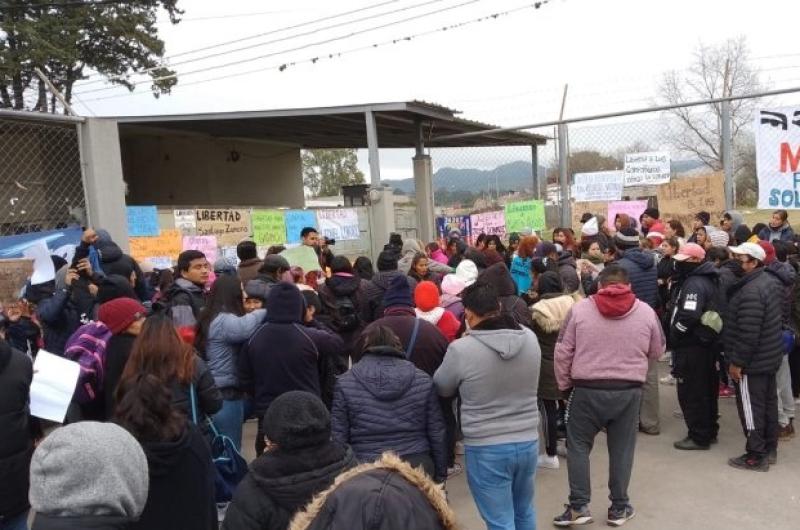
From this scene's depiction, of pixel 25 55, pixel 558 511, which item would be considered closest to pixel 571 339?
pixel 558 511

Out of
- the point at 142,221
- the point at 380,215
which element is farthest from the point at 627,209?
the point at 142,221

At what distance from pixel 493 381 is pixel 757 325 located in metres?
2.71

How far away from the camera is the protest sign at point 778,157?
817 cm

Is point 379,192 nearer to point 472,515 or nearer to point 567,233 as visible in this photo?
point 567,233

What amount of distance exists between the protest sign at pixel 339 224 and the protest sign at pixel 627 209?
405 centimetres

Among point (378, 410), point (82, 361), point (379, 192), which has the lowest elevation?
point (378, 410)

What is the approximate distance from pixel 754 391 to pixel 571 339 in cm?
189

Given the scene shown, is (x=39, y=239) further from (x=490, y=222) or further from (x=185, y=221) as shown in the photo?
(x=490, y=222)

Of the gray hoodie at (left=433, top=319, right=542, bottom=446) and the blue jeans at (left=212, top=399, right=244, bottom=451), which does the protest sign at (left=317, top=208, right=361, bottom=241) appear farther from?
the gray hoodie at (left=433, top=319, right=542, bottom=446)

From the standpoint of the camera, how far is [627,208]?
10.1 metres

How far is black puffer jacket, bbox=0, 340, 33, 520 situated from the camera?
3033mm

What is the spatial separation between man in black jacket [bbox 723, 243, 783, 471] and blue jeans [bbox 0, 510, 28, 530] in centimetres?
491

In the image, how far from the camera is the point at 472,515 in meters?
4.69

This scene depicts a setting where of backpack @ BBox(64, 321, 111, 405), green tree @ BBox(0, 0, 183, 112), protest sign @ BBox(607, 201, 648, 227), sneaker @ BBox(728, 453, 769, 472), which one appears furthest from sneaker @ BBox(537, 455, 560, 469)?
green tree @ BBox(0, 0, 183, 112)
